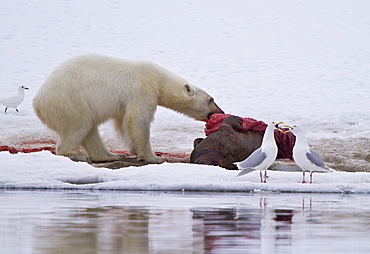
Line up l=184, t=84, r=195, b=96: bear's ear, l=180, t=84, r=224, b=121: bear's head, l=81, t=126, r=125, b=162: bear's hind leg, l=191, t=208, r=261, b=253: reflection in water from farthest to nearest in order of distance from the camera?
l=180, t=84, r=224, b=121: bear's head
l=184, t=84, r=195, b=96: bear's ear
l=81, t=126, r=125, b=162: bear's hind leg
l=191, t=208, r=261, b=253: reflection in water

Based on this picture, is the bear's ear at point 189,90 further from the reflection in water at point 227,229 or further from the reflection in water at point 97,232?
the reflection in water at point 97,232

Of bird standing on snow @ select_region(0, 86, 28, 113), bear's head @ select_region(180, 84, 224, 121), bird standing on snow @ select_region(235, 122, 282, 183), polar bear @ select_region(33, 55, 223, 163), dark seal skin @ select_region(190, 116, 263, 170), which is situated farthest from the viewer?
bird standing on snow @ select_region(0, 86, 28, 113)

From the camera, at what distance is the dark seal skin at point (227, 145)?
8.03m

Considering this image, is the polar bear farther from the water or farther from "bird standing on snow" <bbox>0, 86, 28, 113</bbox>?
"bird standing on snow" <bbox>0, 86, 28, 113</bbox>

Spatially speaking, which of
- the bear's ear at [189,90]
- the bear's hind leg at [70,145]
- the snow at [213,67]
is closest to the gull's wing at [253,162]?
the snow at [213,67]

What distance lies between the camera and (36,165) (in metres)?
6.78

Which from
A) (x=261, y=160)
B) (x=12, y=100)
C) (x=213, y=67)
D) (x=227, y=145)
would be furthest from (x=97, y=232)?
(x=213, y=67)

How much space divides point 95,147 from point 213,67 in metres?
12.4

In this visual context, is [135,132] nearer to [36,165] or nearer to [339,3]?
[36,165]

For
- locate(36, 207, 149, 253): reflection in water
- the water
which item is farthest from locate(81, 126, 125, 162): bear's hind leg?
locate(36, 207, 149, 253): reflection in water

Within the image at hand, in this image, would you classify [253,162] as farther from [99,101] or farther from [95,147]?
[95,147]

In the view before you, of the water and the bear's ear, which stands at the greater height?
the bear's ear

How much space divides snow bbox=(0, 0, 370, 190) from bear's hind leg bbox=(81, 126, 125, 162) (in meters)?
0.27

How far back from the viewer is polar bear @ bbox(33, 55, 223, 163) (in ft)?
28.9
